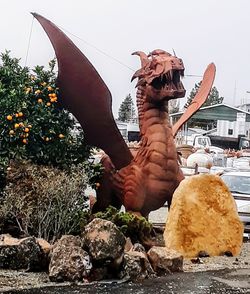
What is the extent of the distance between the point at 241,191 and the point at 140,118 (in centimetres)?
433

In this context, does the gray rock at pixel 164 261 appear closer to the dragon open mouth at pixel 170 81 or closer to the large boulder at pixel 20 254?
the large boulder at pixel 20 254

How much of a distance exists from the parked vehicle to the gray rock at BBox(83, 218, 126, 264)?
5.12 meters

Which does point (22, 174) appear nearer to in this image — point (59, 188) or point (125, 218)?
point (59, 188)

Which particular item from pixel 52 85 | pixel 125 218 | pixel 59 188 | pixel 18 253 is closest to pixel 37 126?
pixel 52 85

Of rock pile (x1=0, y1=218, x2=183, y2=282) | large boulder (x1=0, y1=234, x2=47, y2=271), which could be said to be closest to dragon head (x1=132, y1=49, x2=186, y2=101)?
rock pile (x1=0, y1=218, x2=183, y2=282)

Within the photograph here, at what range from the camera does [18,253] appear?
6.22m

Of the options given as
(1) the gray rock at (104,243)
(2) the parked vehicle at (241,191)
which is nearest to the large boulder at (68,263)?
(1) the gray rock at (104,243)

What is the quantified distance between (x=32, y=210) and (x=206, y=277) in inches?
91.5

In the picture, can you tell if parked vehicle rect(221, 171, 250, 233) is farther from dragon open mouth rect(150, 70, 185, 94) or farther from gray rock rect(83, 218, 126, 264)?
gray rock rect(83, 218, 126, 264)

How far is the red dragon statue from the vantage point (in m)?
8.12

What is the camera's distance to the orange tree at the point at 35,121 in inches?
306

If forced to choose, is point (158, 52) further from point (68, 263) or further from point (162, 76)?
point (68, 263)

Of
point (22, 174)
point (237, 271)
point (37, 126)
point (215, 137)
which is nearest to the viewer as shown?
point (237, 271)

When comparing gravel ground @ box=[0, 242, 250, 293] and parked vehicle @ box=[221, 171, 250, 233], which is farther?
parked vehicle @ box=[221, 171, 250, 233]
